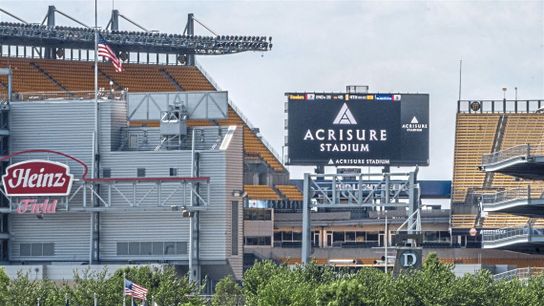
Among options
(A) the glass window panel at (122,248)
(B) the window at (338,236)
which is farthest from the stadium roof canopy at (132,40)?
(A) the glass window panel at (122,248)

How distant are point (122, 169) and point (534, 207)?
2615 cm

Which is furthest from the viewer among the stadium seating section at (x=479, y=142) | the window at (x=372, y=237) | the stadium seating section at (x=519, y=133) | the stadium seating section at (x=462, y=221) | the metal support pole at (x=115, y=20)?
the metal support pole at (x=115, y=20)

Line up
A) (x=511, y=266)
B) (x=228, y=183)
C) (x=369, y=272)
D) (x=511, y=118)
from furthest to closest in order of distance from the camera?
(x=511, y=118), (x=511, y=266), (x=228, y=183), (x=369, y=272)

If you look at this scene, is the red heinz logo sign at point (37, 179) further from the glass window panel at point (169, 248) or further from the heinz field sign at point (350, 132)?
the heinz field sign at point (350, 132)

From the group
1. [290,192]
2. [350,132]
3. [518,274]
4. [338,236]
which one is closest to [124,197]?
[518,274]

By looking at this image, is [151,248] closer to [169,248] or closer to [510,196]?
[169,248]

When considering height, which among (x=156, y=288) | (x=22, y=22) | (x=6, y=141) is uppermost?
(x=22, y=22)

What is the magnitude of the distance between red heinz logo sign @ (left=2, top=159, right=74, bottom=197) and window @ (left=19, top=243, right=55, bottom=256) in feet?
11.2

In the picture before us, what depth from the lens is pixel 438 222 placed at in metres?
158

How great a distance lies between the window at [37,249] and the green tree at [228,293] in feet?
34.4

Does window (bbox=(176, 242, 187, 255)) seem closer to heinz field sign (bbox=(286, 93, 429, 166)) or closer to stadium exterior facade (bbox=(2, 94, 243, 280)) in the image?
stadium exterior facade (bbox=(2, 94, 243, 280))

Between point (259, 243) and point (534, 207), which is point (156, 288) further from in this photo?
point (259, 243)

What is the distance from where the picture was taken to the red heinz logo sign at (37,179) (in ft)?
394

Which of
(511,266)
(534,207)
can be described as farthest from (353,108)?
(534,207)
